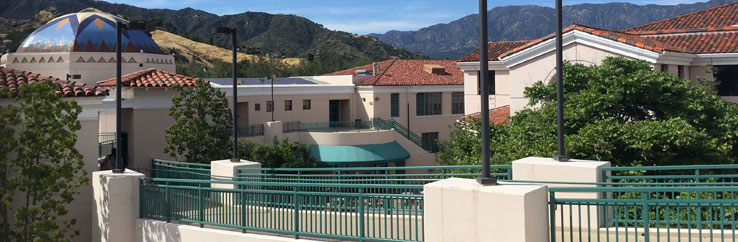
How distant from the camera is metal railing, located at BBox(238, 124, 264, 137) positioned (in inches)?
1604

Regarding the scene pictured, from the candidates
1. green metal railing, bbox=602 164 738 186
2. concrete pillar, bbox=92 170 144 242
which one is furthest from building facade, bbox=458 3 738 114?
concrete pillar, bbox=92 170 144 242

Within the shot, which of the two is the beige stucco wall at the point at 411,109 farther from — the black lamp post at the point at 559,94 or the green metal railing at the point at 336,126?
the black lamp post at the point at 559,94

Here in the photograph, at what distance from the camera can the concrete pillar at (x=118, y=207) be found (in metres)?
14.8

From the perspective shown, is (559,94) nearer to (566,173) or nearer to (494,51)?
(566,173)

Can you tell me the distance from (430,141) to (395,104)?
3.82 meters

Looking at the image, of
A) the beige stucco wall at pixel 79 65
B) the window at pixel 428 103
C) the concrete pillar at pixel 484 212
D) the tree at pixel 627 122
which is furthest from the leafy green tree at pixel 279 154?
the concrete pillar at pixel 484 212

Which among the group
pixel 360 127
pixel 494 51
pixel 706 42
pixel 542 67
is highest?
pixel 494 51

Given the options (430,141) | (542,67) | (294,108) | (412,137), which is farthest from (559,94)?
(430,141)

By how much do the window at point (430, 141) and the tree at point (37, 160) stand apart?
116 feet

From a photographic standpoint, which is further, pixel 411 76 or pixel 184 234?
pixel 411 76

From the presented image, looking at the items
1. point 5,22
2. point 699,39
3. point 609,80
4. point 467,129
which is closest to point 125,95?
point 467,129

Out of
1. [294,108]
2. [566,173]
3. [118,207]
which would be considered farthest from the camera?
[294,108]

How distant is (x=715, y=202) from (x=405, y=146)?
39532mm

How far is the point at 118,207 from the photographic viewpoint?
14.9 meters
